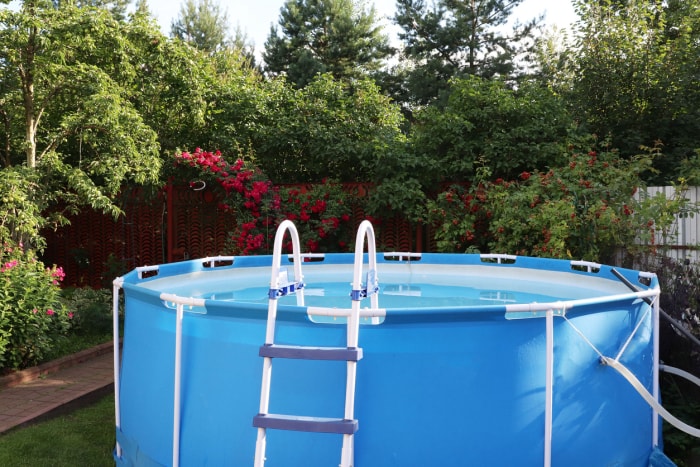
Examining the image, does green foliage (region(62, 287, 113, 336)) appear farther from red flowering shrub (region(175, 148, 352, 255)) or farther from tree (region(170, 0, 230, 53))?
tree (region(170, 0, 230, 53))

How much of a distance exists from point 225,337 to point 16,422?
9.19 ft

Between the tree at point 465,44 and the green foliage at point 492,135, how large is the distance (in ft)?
46.6

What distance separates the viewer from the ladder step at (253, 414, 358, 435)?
266 centimetres

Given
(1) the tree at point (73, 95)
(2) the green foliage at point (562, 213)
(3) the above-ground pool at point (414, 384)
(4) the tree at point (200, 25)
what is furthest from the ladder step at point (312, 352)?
(4) the tree at point (200, 25)

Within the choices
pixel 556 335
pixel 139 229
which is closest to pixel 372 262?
pixel 556 335

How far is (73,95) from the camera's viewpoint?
8.84 meters

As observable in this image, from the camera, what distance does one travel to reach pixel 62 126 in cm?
871

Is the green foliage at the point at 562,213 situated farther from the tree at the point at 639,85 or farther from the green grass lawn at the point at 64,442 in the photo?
the green grass lawn at the point at 64,442

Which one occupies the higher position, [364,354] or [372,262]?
[372,262]

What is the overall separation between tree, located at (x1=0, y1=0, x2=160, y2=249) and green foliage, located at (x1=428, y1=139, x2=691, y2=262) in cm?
434

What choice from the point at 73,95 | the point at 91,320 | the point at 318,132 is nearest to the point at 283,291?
the point at 91,320

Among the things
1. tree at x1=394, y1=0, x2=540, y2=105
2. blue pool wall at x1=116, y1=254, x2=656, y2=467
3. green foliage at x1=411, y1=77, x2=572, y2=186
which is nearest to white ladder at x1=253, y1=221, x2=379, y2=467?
blue pool wall at x1=116, y1=254, x2=656, y2=467

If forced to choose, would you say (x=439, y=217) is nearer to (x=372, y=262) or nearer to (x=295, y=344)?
(x=372, y=262)

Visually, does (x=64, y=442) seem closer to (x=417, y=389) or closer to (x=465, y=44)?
(x=417, y=389)
